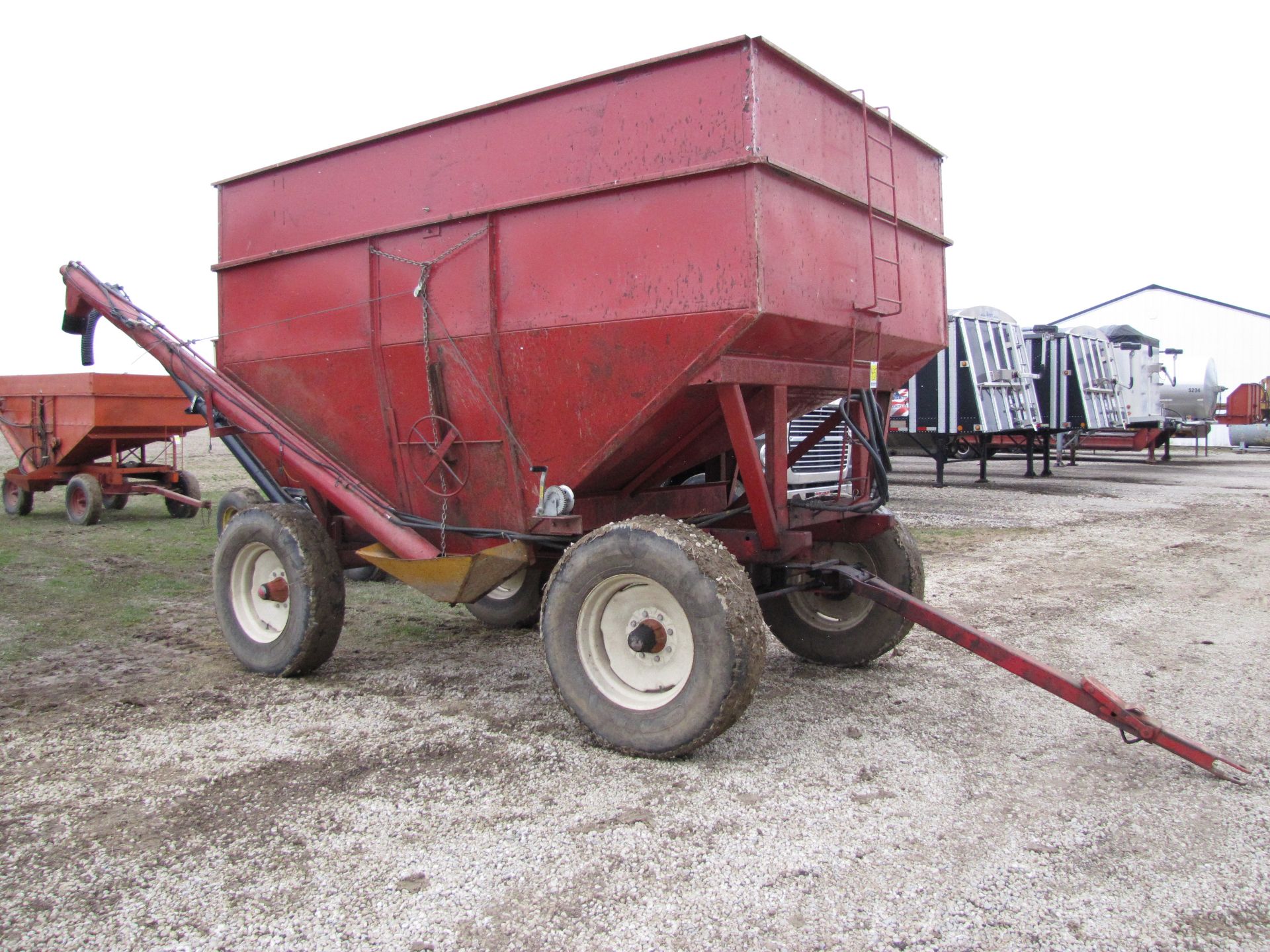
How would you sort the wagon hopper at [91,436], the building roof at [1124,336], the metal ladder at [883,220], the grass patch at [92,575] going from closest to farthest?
the metal ladder at [883,220], the grass patch at [92,575], the wagon hopper at [91,436], the building roof at [1124,336]

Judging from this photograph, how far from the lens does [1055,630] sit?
19.5ft

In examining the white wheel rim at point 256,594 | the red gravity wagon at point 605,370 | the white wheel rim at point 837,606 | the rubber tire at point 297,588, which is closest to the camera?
the red gravity wagon at point 605,370

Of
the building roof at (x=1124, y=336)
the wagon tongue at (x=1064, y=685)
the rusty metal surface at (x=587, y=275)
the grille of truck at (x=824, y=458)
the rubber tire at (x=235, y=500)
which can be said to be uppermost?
the building roof at (x=1124, y=336)

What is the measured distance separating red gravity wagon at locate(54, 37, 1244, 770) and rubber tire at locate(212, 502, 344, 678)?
0.02 m

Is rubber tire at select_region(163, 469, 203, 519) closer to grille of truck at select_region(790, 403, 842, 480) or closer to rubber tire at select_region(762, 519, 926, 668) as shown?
grille of truck at select_region(790, 403, 842, 480)

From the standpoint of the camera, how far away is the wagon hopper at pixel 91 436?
38.3 feet

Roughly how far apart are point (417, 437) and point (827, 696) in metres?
2.40

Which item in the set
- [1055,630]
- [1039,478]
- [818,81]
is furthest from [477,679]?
[1039,478]

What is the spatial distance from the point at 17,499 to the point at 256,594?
390 inches

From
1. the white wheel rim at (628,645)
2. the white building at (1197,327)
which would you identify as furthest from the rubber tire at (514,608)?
the white building at (1197,327)

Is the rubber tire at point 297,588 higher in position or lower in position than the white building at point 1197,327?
lower

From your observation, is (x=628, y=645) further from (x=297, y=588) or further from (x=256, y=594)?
(x=256, y=594)

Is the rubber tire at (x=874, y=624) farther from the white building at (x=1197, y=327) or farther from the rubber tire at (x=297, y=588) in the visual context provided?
the white building at (x=1197, y=327)

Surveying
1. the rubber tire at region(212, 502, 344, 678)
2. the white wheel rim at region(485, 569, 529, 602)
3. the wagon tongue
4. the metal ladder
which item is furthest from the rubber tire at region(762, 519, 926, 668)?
the rubber tire at region(212, 502, 344, 678)
